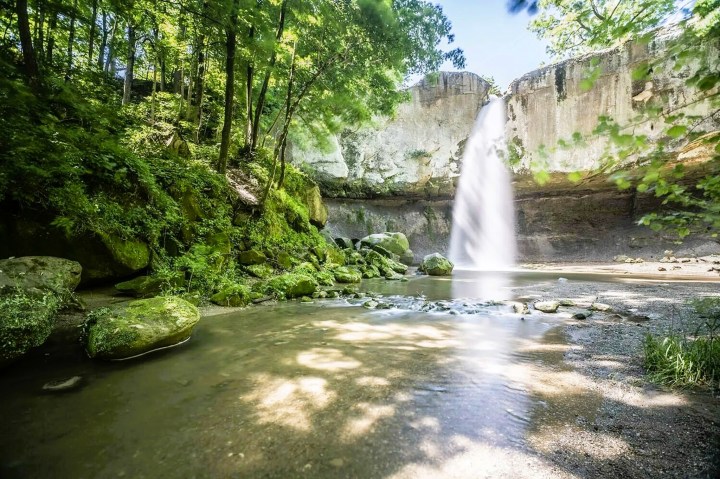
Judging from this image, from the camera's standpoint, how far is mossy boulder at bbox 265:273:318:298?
7352 millimetres

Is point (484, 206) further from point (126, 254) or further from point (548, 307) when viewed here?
point (126, 254)

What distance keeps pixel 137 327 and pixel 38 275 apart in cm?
161

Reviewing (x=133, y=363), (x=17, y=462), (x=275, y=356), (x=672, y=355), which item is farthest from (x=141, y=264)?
(x=672, y=355)

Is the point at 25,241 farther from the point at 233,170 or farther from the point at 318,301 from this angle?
the point at 233,170

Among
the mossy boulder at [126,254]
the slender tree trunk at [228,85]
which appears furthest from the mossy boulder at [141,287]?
the slender tree trunk at [228,85]

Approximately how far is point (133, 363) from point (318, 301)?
158 inches

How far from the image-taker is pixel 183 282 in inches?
251

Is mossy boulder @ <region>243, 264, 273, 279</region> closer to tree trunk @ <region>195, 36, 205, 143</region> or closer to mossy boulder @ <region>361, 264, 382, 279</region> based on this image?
mossy boulder @ <region>361, 264, 382, 279</region>

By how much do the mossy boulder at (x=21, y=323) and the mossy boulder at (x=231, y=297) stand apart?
8.98ft

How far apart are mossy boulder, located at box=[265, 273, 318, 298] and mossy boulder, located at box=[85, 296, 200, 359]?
2.89m

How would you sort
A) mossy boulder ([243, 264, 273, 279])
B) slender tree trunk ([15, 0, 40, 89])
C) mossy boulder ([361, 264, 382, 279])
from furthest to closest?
mossy boulder ([361, 264, 382, 279])
mossy boulder ([243, 264, 273, 279])
slender tree trunk ([15, 0, 40, 89])

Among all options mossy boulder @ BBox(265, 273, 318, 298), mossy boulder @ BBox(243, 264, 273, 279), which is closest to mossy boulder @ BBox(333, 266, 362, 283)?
mossy boulder @ BBox(243, 264, 273, 279)

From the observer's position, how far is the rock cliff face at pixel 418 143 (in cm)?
2212

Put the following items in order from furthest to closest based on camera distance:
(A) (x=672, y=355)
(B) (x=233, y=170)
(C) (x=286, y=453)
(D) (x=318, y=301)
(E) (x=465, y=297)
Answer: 1. (B) (x=233, y=170)
2. (E) (x=465, y=297)
3. (D) (x=318, y=301)
4. (A) (x=672, y=355)
5. (C) (x=286, y=453)
